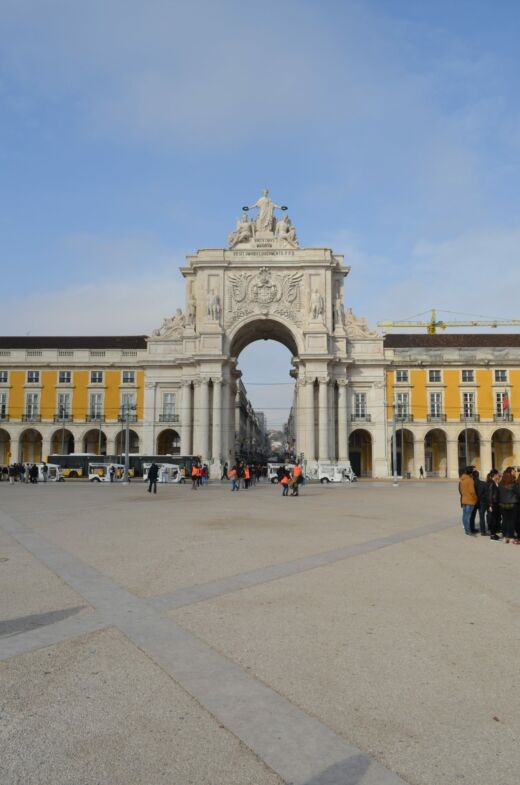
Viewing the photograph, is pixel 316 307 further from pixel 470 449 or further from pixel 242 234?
pixel 470 449

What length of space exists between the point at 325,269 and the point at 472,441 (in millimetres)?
23778

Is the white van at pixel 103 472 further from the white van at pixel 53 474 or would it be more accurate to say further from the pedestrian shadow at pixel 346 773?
the pedestrian shadow at pixel 346 773

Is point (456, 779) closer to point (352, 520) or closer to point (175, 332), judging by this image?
point (352, 520)

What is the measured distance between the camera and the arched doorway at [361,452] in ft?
215

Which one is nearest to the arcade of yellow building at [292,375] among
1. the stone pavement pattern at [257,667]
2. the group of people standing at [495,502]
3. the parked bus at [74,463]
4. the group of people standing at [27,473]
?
the parked bus at [74,463]

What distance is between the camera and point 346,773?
3855mm

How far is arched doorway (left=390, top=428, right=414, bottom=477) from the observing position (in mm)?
62812

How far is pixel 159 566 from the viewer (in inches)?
412

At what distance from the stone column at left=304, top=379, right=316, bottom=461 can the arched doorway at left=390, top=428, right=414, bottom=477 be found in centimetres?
974

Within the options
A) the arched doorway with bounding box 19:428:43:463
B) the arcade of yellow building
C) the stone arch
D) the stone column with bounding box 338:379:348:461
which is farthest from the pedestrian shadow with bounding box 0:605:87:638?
the arched doorway with bounding box 19:428:43:463

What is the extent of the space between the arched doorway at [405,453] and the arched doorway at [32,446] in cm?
3727

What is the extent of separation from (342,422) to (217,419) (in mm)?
12189

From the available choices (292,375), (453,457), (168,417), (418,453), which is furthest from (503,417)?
(168,417)

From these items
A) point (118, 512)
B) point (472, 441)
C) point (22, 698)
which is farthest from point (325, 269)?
point (22, 698)
